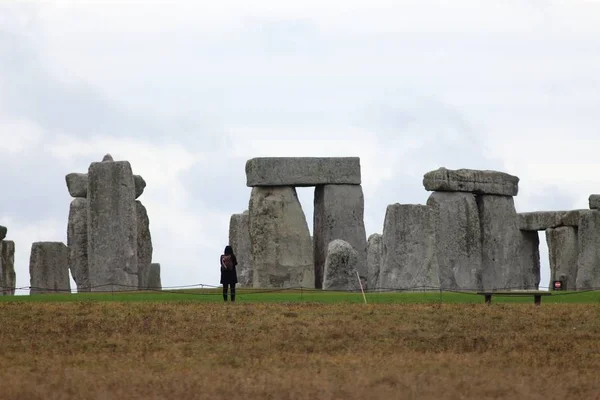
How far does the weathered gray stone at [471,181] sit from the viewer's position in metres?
37.2

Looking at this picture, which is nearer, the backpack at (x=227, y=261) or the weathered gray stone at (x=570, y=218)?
the backpack at (x=227, y=261)

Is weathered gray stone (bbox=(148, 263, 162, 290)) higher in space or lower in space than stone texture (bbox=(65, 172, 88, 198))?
lower

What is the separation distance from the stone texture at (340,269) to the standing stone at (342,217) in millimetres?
4069

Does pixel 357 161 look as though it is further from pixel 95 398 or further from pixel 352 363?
pixel 95 398

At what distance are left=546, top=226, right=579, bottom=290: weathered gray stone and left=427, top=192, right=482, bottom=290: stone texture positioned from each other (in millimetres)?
2918

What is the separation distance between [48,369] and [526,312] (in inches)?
376

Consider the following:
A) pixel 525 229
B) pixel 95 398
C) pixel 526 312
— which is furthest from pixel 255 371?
pixel 525 229

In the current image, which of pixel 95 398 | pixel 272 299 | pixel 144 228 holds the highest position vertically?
pixel 144 228

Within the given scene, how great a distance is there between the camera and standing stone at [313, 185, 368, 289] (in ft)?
118

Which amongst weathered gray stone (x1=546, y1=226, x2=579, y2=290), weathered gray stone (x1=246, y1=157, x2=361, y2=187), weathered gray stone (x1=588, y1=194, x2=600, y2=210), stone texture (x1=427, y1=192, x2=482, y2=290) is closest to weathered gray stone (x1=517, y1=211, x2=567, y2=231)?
weathered gray stone (x1=546, y1=226, x2=579, y2=290)

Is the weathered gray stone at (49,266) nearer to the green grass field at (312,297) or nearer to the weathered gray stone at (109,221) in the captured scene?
the weathered gray stone at (109,221)

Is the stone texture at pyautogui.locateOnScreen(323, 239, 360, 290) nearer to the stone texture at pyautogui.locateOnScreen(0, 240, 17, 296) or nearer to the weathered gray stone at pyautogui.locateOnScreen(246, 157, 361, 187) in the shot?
the weathered gray stone at pyautogui.locateOnScreen(246, 157, 361, 187)

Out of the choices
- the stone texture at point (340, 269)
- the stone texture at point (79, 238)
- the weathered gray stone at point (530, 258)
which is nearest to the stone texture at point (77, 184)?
the stone texture at point (79, 238)

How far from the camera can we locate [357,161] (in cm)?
3616
